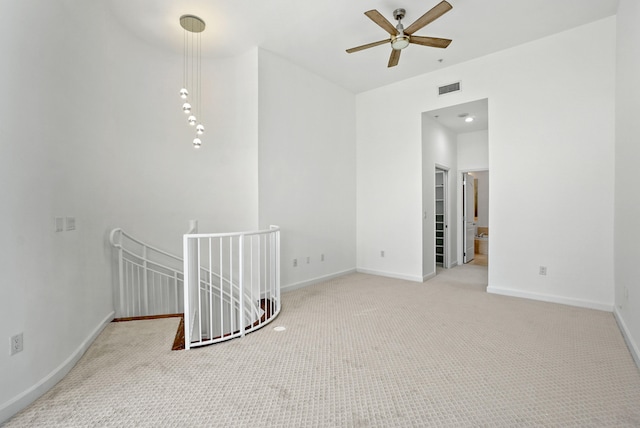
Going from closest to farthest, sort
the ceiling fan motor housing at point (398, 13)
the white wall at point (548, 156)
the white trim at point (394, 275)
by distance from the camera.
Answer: the ceiling fan motor housing at point (398, 13) < the white wall at point (548, 156) < the white trim at point (394, 275)

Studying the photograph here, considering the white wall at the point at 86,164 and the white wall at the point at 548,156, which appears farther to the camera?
the white wall at the point at 548,156

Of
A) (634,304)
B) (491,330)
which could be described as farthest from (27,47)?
(634,304)

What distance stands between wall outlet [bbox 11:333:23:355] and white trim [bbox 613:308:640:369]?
172 inches

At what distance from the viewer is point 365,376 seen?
2287 mm

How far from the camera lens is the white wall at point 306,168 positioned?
4.54 meters

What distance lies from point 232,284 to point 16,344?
1.80m

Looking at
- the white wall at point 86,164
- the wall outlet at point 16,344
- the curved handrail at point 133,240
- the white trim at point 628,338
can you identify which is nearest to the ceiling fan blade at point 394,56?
the white wall at point 86,164

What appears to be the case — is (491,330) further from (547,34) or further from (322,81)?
(322,81)

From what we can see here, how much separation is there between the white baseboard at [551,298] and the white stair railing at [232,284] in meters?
3.20

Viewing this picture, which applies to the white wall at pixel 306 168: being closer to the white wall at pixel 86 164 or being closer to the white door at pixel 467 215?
the white wall at pixel 86 164

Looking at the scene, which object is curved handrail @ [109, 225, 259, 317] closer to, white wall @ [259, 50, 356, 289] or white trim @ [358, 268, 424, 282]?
white wall @ [259, 50, 356, 289]

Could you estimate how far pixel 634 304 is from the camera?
2.68 metres

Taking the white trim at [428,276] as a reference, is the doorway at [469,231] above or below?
above

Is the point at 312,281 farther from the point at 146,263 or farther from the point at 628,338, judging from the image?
the point at 628,338
